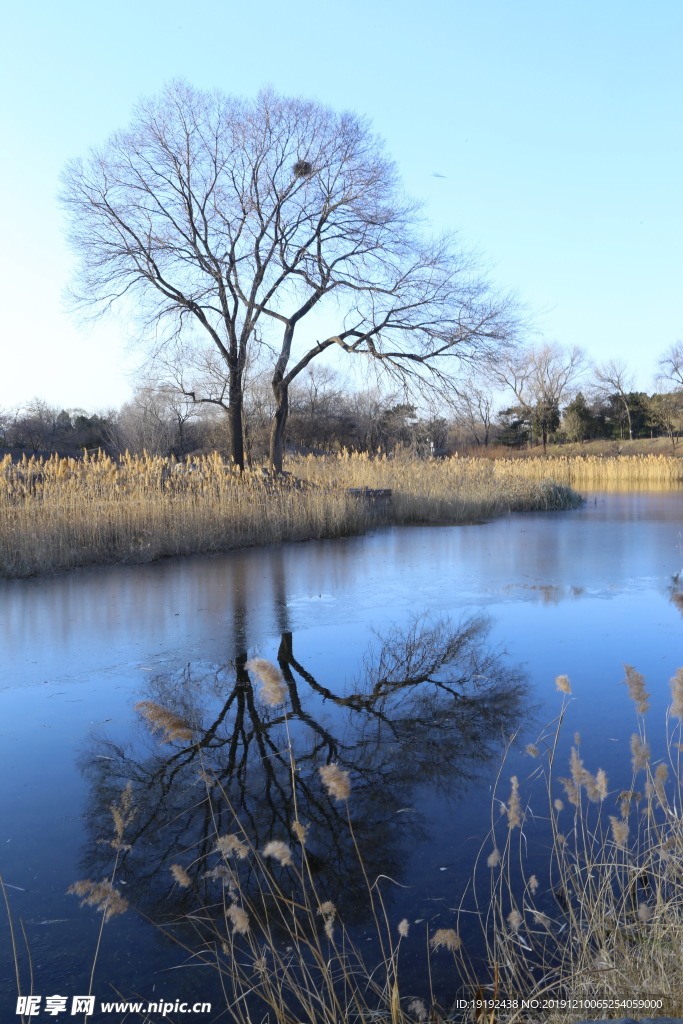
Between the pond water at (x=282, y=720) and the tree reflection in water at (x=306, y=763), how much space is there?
0.5 inches

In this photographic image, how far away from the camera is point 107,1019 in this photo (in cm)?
217

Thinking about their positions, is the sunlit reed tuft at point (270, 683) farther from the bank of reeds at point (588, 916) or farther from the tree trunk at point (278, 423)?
the tree trunk at point (278, 423)

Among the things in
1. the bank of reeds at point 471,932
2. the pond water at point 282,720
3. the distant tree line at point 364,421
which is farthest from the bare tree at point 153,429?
the bank of reeds at point 471,932

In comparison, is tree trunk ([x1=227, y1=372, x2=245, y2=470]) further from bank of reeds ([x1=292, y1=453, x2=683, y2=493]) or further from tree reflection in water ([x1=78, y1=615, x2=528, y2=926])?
tree reflection in water ([x1=78, y1=615, x2=528, y2=926])

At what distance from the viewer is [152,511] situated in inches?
464

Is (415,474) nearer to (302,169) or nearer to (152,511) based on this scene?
(302,169)

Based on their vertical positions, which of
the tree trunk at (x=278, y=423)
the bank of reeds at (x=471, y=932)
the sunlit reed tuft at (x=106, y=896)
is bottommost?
the bank of reeds at (x=471, y=932)

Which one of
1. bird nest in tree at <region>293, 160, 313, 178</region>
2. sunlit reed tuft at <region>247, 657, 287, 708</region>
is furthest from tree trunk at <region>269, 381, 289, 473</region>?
sunlit reed tuft at <region>247, 657, 287, 708</region>

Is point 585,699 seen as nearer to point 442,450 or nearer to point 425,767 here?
point 425,767

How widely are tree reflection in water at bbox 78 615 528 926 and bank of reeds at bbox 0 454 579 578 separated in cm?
563

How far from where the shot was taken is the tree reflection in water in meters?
2.95

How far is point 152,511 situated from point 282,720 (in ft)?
25.7

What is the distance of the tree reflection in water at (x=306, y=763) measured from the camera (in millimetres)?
2949

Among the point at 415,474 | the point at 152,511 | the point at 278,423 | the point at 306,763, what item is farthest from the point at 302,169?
the point at 306,763
